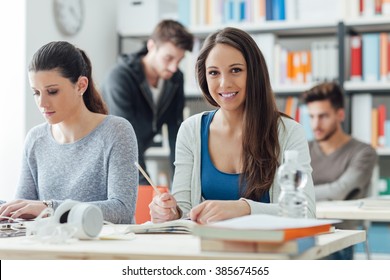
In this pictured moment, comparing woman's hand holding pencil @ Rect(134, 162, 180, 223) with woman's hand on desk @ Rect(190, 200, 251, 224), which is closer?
woman's hand on desk @ Rect(190, 200, 251, 224)

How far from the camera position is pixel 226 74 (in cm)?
212

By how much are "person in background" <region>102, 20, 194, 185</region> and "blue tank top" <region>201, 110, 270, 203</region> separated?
1185mm

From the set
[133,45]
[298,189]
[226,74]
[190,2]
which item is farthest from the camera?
[133,45]

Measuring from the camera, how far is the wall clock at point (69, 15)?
4.23m

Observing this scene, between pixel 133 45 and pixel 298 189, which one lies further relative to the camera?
pixel 133 45

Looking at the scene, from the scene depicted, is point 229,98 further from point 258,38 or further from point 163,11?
point 163,11

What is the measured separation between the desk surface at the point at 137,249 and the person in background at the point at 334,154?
216cm

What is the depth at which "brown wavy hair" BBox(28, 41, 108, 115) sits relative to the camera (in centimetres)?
219

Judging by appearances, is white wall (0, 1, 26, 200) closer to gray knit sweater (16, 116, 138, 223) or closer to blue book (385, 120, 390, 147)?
gray knit sweater (16, 116, 138, 223)

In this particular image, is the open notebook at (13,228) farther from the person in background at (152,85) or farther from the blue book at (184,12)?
the blue book at (184,12)

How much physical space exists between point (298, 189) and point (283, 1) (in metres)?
3.06

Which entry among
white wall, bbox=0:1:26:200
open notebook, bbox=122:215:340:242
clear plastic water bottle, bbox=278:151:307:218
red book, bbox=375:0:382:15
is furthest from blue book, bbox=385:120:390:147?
open notebook, bbox=122:215:340:242

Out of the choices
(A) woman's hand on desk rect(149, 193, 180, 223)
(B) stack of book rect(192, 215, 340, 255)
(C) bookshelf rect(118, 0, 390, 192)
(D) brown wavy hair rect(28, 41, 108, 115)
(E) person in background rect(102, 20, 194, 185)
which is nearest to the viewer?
(B) stack of book rect(192, 215, 340, 255)
